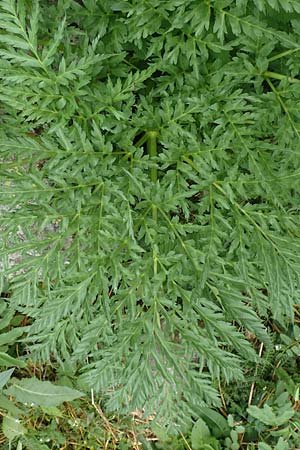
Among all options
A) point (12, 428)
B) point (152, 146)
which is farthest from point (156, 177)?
point (12, 428)

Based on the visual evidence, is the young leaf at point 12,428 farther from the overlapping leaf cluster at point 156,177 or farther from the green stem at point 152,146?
the green stem at point 152,146

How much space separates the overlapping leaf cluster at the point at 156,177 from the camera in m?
2.14

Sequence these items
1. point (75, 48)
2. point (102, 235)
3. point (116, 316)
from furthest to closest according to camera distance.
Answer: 1. point (75, 48)
2. point (116, 316)
3. point (102, 235)

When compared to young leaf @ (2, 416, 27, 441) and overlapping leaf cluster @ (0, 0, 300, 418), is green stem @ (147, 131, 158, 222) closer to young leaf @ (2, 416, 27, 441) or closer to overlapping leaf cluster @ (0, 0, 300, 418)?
overlapping leaf cluster @ (0, 0, 300, 418)

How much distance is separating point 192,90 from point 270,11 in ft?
1.48

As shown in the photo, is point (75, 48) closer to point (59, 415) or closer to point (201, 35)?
point (201, 35)

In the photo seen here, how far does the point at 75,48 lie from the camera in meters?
2.51

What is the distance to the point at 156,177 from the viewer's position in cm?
243

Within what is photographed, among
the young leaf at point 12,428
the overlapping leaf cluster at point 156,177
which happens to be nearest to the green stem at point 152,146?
the overlapping leaf cluster at point 156,177

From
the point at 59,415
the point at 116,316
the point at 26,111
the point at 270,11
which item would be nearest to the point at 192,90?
the point at 270,11

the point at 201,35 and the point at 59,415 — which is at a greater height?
the point at 201,35

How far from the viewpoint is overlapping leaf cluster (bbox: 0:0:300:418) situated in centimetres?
214

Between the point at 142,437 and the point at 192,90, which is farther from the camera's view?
the point at 142,437

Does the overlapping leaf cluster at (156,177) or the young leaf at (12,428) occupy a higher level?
the overlapping leaf cluster at (156,177)
